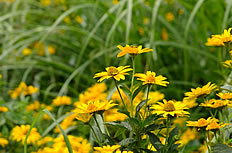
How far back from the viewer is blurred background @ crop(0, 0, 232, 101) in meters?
1.79

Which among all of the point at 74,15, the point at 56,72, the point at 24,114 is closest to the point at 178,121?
the point at 24,114

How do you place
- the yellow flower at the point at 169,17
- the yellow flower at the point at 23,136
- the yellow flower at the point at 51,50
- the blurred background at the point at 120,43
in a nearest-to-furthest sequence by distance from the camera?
the yellow flower at the point at 23,136 → the blurred background at the point at 120,43 → the yellow flower at the point at 169,17 → the yellow flower at the point at 51,50

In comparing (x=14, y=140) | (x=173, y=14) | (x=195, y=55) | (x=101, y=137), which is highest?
(x=173, y=14)

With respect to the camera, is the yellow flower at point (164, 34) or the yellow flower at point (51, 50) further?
the yellow flower at point (51, 50)

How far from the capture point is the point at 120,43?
2.08m

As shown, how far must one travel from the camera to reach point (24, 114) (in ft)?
4.48

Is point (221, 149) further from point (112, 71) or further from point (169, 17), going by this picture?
point (169, 17)

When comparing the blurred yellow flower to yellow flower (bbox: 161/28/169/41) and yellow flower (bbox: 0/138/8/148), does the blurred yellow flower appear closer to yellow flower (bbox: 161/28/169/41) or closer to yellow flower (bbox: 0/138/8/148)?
yellow flower (bbox: 0/138/8/148)

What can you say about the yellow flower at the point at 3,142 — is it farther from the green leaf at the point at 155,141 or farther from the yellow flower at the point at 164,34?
the yellow flower at the point at 164,34

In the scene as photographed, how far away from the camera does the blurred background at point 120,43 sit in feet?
5.89

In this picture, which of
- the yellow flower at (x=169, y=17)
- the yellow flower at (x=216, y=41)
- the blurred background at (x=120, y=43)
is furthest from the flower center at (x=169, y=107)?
the yellow flower at (x=169, y=17)

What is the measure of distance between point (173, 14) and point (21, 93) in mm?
1149

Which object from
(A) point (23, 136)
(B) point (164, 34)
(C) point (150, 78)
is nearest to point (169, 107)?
(C) point (150, 78)

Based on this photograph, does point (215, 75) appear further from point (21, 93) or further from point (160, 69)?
point (21, 93)
